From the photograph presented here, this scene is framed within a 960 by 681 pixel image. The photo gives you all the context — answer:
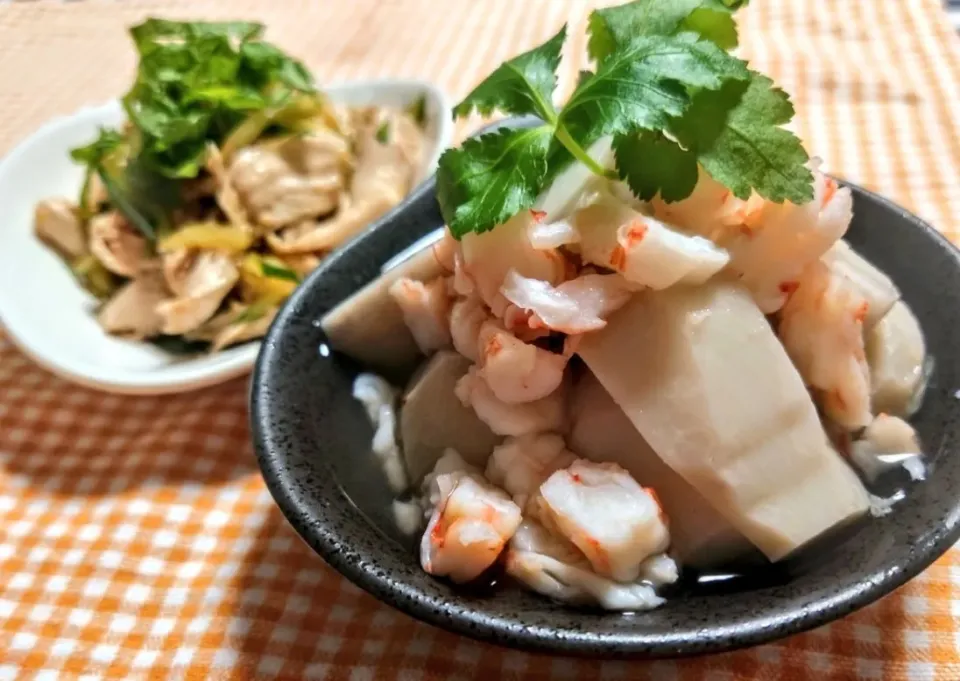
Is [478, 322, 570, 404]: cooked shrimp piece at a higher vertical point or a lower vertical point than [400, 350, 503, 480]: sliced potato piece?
higher

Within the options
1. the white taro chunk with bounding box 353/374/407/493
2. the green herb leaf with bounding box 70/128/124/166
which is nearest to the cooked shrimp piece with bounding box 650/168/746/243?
the white taro chunk with bounding box 353/374/407/493

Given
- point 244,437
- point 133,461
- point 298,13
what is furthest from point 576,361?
point 298,13

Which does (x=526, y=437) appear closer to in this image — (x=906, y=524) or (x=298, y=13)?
(x=906, y=524)

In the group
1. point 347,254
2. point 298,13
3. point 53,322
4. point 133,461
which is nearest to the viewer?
point 347,254

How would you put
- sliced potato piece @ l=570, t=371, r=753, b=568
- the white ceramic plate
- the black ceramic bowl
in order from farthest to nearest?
the white ceramic plate → sliced potato piece @ l=570, t=371, r=753, b=568 → the black ceramic bowl

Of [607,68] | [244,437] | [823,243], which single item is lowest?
[244,437]

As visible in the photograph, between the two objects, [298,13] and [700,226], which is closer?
[700,226]

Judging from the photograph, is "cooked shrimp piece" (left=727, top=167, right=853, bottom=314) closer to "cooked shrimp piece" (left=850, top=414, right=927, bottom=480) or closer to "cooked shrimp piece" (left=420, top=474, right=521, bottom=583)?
"cooked shrimp piece" (left=850, top=414, right=927, bottom=480)

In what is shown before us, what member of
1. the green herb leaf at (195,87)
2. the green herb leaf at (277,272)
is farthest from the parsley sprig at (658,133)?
the green herb leaf at (195,87)
